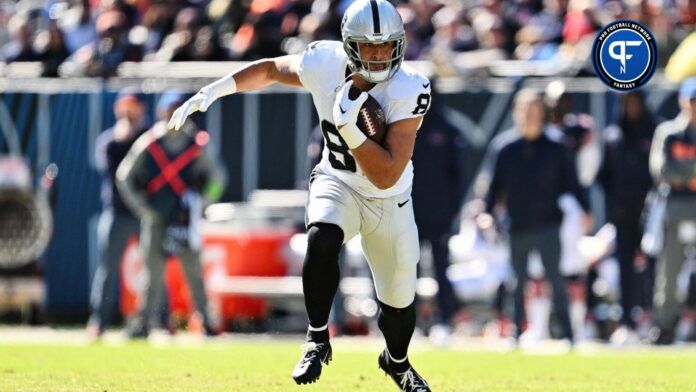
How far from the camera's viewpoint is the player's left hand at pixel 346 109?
754 cm

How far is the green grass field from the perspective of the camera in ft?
29.8

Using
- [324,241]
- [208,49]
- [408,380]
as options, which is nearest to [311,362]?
[324,241]

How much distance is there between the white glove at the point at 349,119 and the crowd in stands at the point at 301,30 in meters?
6.66

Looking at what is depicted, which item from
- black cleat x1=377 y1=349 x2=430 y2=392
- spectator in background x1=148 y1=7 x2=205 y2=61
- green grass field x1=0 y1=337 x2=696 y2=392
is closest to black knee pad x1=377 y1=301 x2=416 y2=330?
black cleat x1=377 y1=349 x2=430 y2=392

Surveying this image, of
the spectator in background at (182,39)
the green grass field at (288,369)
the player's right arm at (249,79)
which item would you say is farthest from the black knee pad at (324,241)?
the spectator in background at (182,39)

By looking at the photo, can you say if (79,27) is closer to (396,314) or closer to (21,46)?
(21,46)

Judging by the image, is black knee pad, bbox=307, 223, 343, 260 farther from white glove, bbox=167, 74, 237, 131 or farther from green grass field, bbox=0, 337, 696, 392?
green grass field, bbox=0, 337, 696, 392

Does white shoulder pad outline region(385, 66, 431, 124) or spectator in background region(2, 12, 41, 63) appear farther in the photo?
spectator in background region(2, 12, 41, 63)

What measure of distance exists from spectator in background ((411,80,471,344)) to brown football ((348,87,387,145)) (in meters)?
5.45

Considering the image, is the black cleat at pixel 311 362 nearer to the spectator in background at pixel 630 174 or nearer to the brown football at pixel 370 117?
the brown football at pixel 370 117

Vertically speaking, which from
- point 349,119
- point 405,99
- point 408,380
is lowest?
point 408,380

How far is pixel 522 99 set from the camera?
1268 centimetres

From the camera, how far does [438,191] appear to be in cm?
1327

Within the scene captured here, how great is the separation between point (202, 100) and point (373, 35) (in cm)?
100
